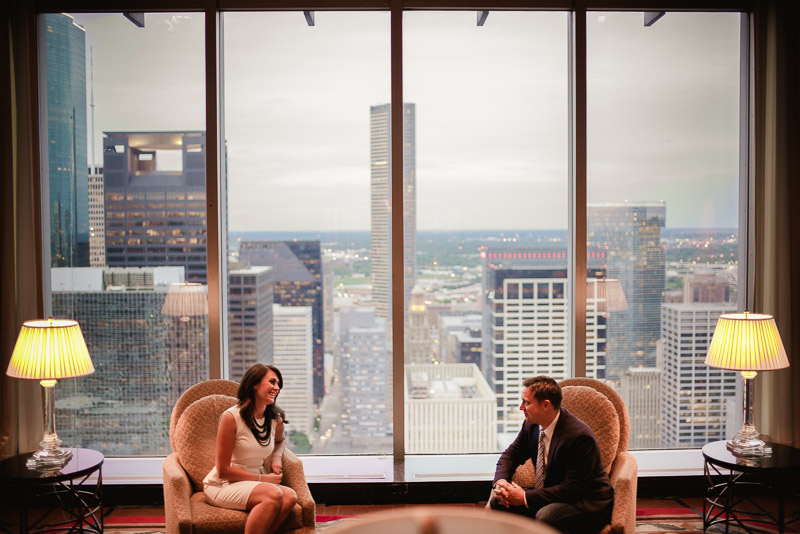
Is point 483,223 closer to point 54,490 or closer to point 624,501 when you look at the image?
point 624,501

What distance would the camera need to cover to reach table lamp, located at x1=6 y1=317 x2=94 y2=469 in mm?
3219

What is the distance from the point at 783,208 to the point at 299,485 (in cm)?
344

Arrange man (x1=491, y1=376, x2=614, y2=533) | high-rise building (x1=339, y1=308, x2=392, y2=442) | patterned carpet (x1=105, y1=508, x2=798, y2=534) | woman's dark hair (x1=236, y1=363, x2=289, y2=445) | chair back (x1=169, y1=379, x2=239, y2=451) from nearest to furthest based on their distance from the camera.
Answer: man (x1=491, y1=376, x2=614, y2=533), woman's dark hair (x1=236, y1=363, x2=289, y2=445), chair back (x1=169, y1=379, x2=239, y2=451), patterned carpet (x1=105, y1=508, x2=798, y2=534), high-rise building (x1=339, y1=308, x2=392, y2=442)

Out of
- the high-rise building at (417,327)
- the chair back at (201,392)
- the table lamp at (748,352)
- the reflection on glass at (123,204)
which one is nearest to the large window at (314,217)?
the high-rise building at (417,327)

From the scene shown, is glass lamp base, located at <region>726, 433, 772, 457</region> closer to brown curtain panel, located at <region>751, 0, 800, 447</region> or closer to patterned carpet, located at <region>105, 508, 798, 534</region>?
patterned carpet, located at <region>105, 508, 798, 534</region>

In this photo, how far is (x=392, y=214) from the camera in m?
4.23

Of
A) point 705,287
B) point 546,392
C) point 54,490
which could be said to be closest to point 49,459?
point 54,490

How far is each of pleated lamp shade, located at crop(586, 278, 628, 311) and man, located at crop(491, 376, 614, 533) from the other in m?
1.63

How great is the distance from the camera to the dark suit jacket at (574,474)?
107 inches

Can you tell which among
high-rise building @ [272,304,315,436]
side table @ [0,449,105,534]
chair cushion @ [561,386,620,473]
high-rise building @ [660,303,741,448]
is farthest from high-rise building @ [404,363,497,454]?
side table @ [0,449,105,534]

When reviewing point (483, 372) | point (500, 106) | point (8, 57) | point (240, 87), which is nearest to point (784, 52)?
point (500, 106)

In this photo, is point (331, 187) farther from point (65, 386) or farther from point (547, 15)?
point (65, 386)

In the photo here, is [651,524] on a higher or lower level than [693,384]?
lower

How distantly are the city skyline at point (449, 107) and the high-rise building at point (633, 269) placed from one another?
112mm
